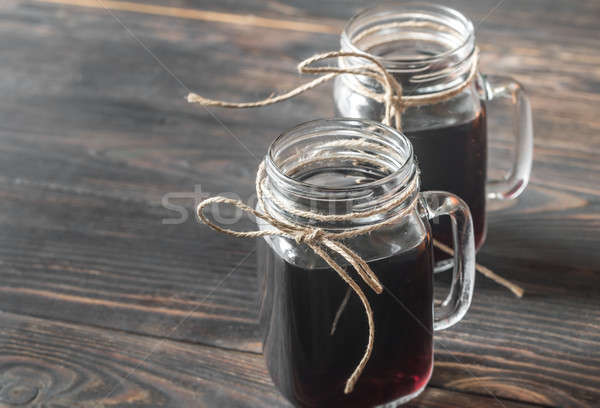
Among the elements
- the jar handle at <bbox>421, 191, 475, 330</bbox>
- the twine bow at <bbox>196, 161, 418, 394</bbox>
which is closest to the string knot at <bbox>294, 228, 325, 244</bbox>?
the twine bow at <bbox>196, 161, 418, 394</bbox>

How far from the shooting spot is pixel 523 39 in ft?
3.94

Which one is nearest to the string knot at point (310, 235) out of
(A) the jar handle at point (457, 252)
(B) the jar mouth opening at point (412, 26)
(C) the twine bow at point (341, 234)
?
(C) the twine bow at point (341, 234)

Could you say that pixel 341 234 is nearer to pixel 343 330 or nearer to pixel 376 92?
pixel 343 330

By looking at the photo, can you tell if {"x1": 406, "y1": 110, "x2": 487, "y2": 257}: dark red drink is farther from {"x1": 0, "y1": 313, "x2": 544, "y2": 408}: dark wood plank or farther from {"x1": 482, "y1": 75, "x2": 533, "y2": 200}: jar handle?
{"x1": 0, "y1": 313, "x2": 544, "y2": 408}: dark wood plank

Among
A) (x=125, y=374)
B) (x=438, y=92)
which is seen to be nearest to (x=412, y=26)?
(x=438, y=92)

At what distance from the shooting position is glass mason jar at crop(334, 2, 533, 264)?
2.36ft

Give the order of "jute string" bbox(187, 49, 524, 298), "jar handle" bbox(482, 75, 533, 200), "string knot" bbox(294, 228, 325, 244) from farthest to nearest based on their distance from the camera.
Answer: "jar handle" bbox(482, 75, 533, 200) → "jute string" bbox(187, 49, 524, 298) → "string knot" bbox(294, 228, 325, 244)

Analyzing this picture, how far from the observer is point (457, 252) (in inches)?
26.5

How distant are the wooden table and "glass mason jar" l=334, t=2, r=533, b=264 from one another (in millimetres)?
109

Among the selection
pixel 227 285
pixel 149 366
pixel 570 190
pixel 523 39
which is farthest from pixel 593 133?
pixel 149 366

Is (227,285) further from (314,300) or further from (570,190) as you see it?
(570,190)

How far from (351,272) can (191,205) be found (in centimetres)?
38

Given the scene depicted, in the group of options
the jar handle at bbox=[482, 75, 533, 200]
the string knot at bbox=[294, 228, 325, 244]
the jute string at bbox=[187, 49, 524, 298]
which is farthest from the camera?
the jar handle at bbox=[482, 75, 533, 200]

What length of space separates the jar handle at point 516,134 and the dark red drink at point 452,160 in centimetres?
5
